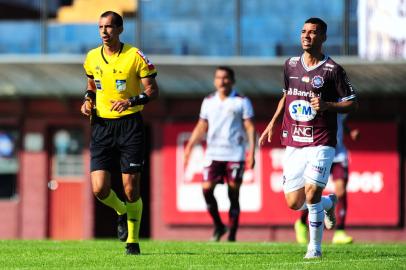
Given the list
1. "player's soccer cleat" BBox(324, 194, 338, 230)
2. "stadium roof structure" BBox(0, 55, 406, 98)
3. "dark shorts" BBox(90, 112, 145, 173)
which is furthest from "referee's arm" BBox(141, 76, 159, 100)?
"stadium roof structure" BBox(0, 55, 406, 98)

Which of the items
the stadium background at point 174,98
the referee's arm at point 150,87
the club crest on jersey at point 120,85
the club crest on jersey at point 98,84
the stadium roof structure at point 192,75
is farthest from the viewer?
the stadium background at point 174,98

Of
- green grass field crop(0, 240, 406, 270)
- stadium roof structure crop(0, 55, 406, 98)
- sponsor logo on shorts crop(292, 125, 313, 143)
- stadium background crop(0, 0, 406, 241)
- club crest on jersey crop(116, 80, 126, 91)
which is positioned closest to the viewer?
green grass field crop(0, 240, 406, 270)

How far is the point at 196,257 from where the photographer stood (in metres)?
11.8

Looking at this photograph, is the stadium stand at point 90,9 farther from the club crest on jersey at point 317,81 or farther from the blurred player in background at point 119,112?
the club crest on jersey at point 317,81

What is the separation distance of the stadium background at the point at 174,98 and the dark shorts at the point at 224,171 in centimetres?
923

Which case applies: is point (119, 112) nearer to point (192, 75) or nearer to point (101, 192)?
point (101, 192)

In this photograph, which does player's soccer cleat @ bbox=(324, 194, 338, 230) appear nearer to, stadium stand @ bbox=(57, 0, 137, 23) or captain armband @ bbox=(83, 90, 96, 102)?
captain armband @ bbox=(83, 90, 96, 102)

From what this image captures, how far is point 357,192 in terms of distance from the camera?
26.4 m

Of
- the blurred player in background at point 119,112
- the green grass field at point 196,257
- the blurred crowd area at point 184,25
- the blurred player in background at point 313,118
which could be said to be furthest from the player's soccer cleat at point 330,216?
the blurred crowd area at point 184,25


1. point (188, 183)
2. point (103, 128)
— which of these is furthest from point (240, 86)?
point (103, 128)

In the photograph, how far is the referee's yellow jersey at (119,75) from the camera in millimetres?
12000

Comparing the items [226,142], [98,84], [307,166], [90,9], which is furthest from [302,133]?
[90,9]

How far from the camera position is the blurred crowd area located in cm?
2580

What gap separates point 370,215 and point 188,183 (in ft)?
12.8
